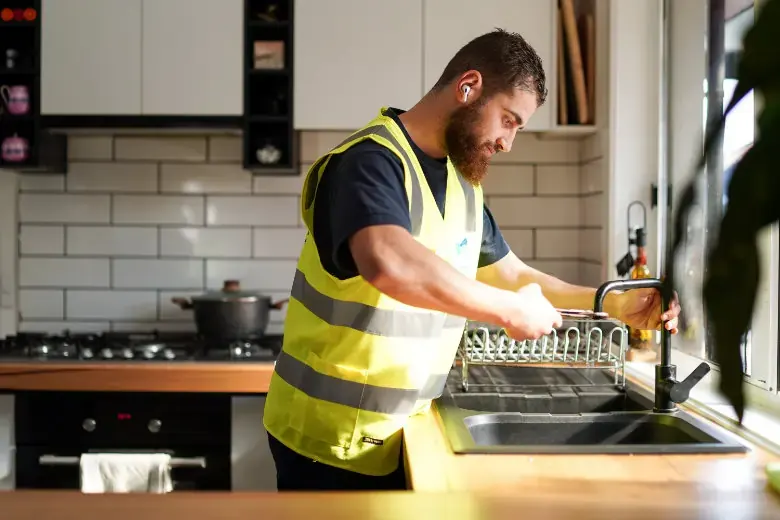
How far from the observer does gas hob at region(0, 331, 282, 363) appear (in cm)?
219

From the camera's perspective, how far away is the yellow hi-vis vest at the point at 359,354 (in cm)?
144

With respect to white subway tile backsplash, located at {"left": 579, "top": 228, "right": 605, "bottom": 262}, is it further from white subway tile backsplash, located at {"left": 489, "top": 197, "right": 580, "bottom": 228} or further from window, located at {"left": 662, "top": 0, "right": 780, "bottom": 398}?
window, located at {"left": 662, "top": 0, "right": 780, "bottom": 398}

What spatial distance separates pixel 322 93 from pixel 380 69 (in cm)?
19

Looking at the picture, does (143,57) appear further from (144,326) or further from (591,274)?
(591,274)

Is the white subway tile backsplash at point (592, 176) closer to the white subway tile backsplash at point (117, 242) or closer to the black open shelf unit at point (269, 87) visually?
the black open shelf unit at point (269, 87)

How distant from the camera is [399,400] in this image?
1.46 m

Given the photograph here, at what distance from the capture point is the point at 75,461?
210cm

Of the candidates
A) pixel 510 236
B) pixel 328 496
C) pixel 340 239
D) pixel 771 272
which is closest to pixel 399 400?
pixel 340 239

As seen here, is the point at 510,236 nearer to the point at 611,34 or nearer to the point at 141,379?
the point at 611,34

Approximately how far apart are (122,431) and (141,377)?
0.16 metres

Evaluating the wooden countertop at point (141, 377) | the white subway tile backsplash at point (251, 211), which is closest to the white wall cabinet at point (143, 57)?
the white subway tile backsplash at point (251, 211)

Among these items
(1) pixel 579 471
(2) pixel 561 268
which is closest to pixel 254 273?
(2) pixel 561 268

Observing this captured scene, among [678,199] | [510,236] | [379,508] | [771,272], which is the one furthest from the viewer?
[510,236]

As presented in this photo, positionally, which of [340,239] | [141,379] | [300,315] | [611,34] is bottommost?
[141,379]
